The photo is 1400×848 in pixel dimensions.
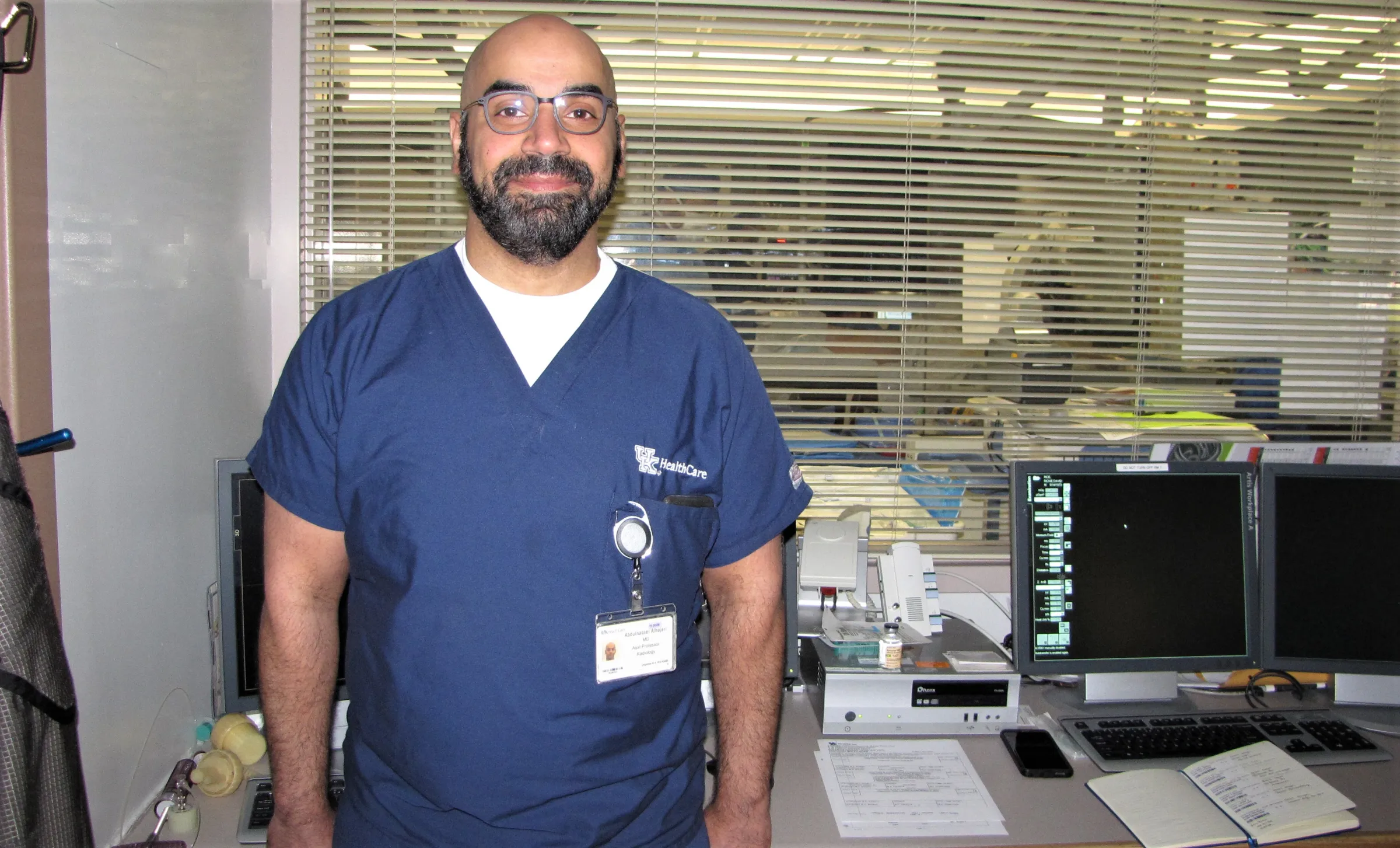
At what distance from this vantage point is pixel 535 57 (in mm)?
1257

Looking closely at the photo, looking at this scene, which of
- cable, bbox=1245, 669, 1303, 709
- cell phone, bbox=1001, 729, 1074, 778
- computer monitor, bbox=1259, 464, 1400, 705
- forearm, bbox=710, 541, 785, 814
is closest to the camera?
forearm, bbox=710, 541, 785, 814

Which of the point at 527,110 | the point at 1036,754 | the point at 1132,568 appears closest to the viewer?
the point at 527,110

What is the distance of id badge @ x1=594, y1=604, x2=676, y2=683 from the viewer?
1163 mm

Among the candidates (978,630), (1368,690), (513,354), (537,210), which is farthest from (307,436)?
(1368,690)

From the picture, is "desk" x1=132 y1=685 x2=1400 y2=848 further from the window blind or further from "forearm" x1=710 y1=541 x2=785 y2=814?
the window blind

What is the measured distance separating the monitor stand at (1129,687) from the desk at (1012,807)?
236 millimetres

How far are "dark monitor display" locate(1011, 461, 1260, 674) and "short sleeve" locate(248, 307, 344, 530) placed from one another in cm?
131

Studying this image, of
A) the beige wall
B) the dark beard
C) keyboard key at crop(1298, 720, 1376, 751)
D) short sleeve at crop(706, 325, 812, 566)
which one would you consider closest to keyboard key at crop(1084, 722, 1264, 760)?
keyboard key at crop(1298, 720, 1376, 751)

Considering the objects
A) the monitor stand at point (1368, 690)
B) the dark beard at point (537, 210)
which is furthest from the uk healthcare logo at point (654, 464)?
the monitor stand at point (1368, 690)

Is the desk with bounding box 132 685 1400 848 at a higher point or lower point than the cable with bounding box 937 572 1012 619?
lower

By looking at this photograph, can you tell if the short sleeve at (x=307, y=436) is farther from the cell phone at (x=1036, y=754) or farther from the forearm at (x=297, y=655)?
the cell phone at (x=1036, y=754)

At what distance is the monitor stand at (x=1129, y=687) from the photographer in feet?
6.25

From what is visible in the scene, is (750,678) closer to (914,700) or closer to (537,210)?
(914,700)

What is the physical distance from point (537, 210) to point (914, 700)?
1.20m
